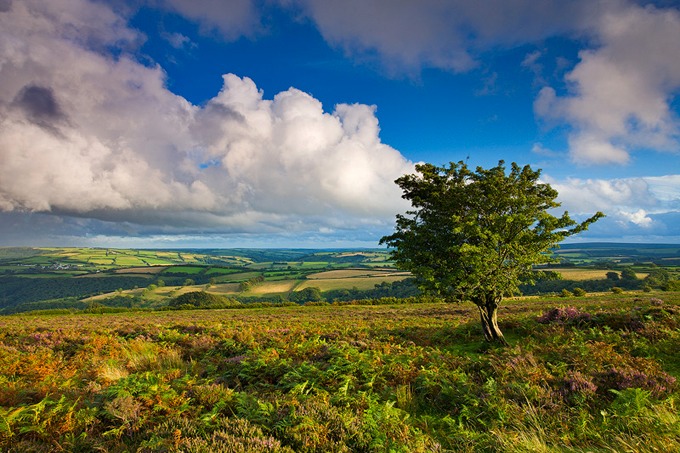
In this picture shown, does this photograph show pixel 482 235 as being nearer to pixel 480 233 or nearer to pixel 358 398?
pixel 480 233

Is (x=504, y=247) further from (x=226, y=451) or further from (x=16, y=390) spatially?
(x=16, y=390)

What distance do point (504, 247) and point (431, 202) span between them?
3.78 metres

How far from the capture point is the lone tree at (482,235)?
1294 cm

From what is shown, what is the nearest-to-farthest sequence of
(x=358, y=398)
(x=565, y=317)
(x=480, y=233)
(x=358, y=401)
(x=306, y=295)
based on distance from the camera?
(x=358, y=401) < (x=358, y=398) < (x=480, y=233) < (x=565, y=317) < (x=306, y=295)

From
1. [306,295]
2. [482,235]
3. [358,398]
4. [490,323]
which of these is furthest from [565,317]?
[306,295]

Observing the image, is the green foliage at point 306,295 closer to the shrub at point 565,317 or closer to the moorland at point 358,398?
the shrub at point 565,317

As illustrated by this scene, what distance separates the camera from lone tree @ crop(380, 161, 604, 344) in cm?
1294

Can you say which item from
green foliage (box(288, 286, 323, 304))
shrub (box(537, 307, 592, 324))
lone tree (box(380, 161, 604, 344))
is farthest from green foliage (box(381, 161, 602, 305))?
green foliage (box(288, 286, 323, 304))

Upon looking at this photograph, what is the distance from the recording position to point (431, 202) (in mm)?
14633

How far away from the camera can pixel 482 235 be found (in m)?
12.4

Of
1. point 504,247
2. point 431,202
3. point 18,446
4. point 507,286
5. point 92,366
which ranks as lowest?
point 92,366

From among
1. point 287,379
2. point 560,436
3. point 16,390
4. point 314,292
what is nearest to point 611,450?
point 560,436

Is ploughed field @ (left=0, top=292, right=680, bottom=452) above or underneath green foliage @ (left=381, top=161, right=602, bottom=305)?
underneath

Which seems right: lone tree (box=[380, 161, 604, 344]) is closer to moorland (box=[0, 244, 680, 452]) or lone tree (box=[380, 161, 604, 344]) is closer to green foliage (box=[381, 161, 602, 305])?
green foliage (box=[381, 161, 602, 305])
